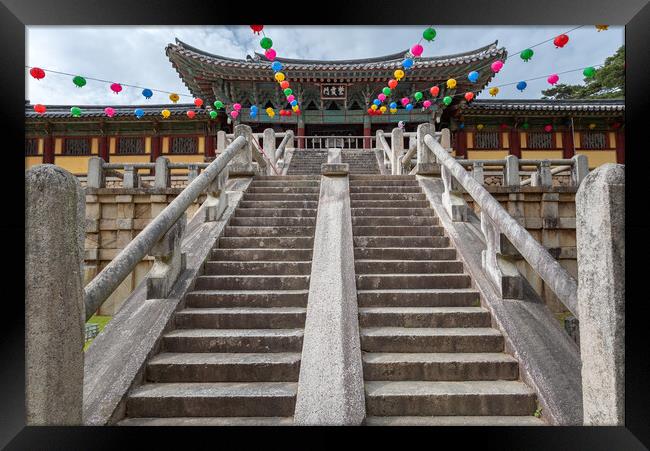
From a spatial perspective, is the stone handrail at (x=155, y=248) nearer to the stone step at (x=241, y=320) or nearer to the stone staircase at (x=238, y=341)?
the stone step at (x=241, y=320)

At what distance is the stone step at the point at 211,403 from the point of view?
9.07ft

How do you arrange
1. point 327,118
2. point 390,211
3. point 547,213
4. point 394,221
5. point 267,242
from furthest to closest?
point 327,118 → point 547,213 → point 390,211 → point 394,221 → point 267,242

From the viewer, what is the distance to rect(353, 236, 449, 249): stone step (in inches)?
197

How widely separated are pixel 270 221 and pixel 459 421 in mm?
3820

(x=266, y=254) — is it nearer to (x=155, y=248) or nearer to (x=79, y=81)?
(x=155, y=248)

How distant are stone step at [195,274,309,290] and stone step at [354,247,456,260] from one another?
93cm

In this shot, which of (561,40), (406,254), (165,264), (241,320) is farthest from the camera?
(561,40)

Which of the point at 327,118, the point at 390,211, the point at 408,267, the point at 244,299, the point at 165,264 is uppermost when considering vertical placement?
the point at 327,118

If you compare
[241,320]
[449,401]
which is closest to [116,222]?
[241,320]

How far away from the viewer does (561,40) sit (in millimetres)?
7352

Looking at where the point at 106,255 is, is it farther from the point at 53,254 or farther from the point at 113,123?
the point at 113,123

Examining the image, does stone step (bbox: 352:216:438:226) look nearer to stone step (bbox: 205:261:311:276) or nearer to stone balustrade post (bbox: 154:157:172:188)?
stone step (bbox: 205:261:311:276)

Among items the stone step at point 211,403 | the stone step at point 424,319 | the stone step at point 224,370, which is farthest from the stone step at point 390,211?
the stone step at point 211,403
